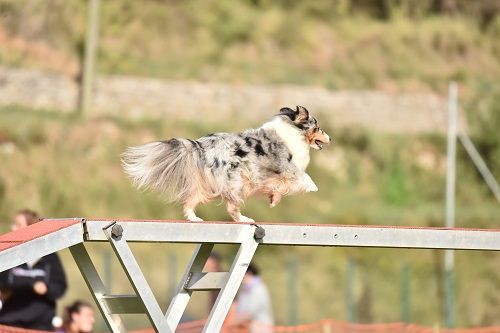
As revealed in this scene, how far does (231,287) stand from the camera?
685 centimetres

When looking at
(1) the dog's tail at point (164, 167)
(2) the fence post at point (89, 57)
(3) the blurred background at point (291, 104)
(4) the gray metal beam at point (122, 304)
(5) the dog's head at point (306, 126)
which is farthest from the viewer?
(2) the fence post at point (89, 57)

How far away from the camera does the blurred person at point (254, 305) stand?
11266 mm

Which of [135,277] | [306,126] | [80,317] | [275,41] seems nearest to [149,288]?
[135,277]

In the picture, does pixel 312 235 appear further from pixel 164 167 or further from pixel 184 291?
pixel 164 167

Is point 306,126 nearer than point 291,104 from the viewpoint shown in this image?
Yes

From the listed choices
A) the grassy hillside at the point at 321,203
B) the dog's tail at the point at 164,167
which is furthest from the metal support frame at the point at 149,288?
the grassy hillside at the point at 321,203

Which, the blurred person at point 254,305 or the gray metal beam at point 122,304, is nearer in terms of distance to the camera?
the gray metal beam at point 122,304

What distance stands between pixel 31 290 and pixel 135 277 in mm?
3268

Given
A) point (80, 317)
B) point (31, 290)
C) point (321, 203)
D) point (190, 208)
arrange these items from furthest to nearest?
point (321, 203) → point (80, 317) → point (31, 290) → point (190, 208)

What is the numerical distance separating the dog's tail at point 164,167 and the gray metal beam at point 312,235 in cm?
65

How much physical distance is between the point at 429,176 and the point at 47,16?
440 inches

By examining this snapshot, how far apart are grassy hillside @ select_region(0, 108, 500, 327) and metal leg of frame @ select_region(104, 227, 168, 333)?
1263 cm

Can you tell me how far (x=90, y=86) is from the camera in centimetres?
3028

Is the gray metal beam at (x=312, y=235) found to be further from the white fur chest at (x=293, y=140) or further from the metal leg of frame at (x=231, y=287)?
the white fur chest at (x=293, y=140)
